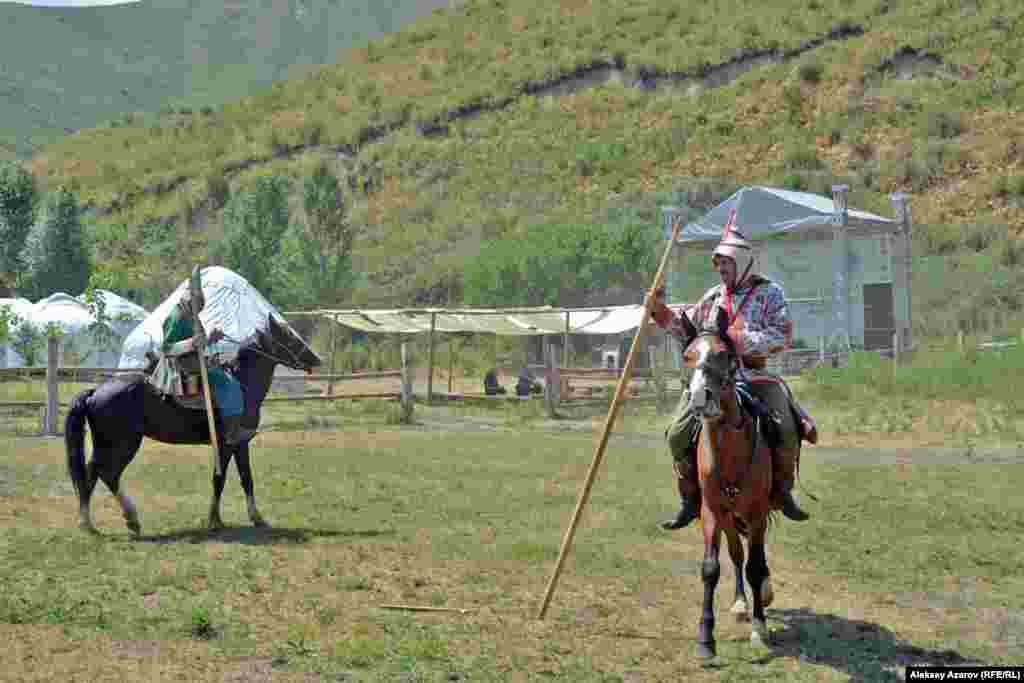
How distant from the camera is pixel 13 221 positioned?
144 ft

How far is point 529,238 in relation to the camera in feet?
127

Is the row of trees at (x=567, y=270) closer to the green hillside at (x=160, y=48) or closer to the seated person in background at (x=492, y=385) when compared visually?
the seated person in background at (x=492, y=385)

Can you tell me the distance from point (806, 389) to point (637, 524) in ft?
44.6

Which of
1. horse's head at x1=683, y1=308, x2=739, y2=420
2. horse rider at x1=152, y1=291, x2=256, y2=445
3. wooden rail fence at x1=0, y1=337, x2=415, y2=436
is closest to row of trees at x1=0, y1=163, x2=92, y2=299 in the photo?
wooden rail fence at x1=0, y1=337, x2=415, y2=436

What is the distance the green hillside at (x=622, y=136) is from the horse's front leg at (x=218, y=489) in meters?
26.8

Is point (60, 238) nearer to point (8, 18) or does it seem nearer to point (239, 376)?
point (239, 376)

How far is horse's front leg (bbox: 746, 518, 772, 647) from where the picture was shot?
716cm

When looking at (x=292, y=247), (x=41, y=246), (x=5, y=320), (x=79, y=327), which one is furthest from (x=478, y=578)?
(x=41, y=246)

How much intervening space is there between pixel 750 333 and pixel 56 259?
129ft

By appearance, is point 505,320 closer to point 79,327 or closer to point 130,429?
point 79,327

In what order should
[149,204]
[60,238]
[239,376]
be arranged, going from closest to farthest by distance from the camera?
[239,376]
[60,238]
[149,204]

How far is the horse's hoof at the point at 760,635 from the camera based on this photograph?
23.3 feet

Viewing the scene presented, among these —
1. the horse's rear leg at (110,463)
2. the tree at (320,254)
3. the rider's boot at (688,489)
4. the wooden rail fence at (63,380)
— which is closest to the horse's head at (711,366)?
the rider's boot at (688,489)

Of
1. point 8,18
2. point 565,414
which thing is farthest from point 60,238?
point 8,18
